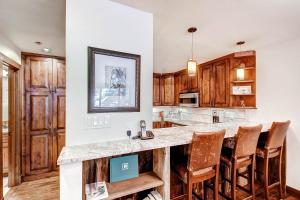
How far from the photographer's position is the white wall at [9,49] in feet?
7.61

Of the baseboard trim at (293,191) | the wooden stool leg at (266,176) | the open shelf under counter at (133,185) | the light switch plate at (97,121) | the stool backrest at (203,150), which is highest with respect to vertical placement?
the light switch plate at (97,121)

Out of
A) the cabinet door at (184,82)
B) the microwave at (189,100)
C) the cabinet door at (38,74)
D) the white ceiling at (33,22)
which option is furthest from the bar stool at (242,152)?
the cabinet door at (38,74)

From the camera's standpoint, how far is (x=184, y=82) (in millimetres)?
4750

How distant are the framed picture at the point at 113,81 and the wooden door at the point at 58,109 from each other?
7.28 feet

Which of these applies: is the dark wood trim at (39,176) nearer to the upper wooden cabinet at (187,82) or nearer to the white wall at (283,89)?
the upper wooden cabinet at (187,82)

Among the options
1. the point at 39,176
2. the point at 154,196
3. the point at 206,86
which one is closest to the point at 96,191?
the point at 154,196

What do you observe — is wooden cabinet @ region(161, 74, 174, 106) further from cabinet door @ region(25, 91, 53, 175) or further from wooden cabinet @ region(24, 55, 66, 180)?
cabinet door @ region(25, 91, 53, 175)

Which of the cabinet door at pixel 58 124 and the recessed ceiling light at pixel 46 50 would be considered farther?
the cabinet door at pixel 58 124

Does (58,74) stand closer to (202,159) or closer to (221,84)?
(202,159)

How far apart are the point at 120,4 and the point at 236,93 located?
267cm

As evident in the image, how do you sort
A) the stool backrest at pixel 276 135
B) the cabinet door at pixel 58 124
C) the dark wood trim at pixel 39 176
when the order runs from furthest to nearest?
the cabinet door at pixel 58 124
the dark wood trim at pixel 39 176
the stool backrest at pixel 276 135

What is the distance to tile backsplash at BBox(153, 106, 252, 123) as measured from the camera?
3.38 m

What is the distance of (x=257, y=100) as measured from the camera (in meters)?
3.05

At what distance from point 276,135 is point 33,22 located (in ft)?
11.3
